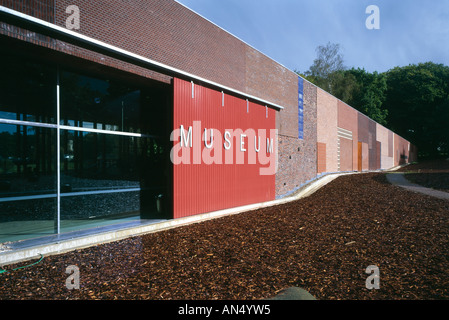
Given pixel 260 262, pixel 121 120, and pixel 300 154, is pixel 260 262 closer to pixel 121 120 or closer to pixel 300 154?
pixel 121 120

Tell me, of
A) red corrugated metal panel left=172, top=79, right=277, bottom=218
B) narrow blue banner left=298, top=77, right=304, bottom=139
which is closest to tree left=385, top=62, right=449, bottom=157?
narrow blue banner left=298, top=77, right=304, bottom=139

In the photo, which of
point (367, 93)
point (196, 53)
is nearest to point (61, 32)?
point (196, 53)

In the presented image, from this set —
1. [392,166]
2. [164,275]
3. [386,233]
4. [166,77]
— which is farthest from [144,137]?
[392,166]

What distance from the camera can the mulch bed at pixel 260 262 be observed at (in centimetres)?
387

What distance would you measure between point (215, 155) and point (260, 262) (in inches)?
196

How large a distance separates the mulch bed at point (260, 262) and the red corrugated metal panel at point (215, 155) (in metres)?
1.11

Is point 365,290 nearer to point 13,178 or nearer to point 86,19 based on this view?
point 13,178

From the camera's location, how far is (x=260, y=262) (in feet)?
16.3

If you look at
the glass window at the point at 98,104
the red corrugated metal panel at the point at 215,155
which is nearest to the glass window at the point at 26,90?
the glass window at the point at 98,104

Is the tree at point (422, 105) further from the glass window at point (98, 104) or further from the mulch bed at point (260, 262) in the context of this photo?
the glass window at point (98, 104)
